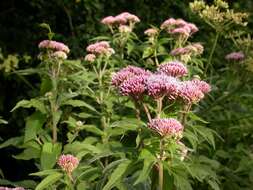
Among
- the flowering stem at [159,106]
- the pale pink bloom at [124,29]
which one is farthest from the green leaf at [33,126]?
the pale pink bloom at [124,29]

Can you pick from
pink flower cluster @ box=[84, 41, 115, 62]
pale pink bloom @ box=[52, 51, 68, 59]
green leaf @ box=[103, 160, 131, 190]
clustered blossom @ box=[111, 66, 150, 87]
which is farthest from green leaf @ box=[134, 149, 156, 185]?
pink flower cluster @ box=[84, 41, 115, 62]

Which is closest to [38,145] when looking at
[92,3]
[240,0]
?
[92,3]

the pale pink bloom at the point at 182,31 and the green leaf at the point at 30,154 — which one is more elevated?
the pale pink bloom at the point at 182,31

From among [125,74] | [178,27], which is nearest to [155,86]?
[125,74]

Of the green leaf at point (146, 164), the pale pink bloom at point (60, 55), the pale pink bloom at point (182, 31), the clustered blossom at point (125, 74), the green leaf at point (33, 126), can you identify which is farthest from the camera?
the pale pink bloom at point (182, 31)

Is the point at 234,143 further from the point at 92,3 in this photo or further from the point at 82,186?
the point at 92,3

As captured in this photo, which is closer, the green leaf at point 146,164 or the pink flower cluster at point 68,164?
the green leaf at point 146,164

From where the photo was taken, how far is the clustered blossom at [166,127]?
7.55ft

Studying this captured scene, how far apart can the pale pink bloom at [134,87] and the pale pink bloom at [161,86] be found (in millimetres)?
32

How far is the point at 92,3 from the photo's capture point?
6555 millimetres

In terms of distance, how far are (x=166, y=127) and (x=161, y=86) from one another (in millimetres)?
177

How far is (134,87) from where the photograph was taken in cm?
248

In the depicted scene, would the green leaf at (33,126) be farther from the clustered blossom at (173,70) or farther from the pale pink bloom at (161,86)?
the pale pink bloom at (161,86)

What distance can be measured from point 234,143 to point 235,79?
48cm
